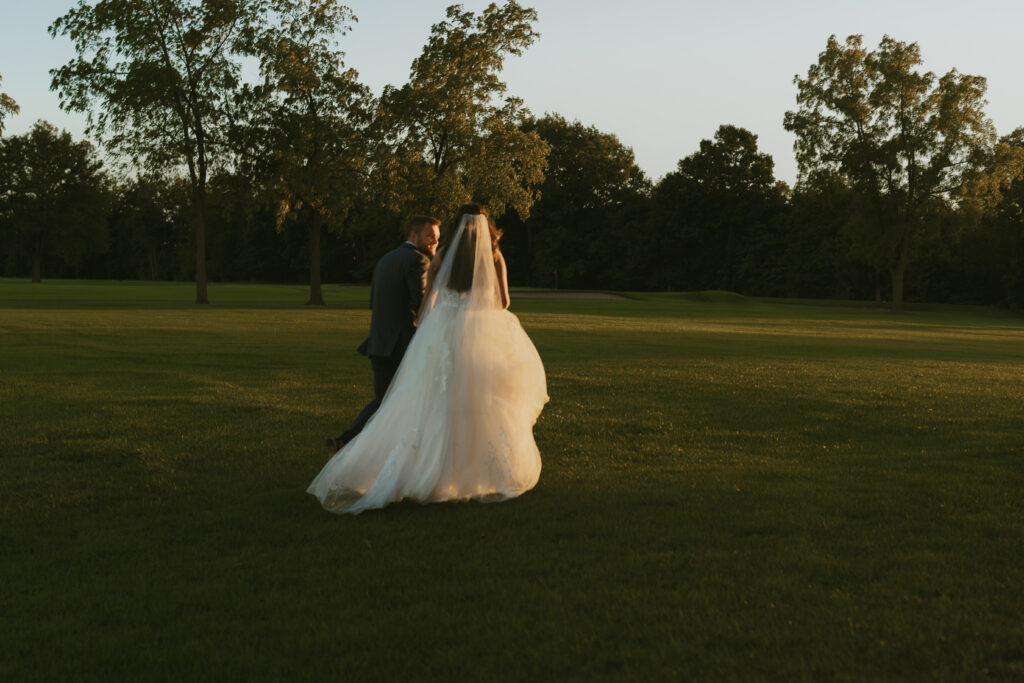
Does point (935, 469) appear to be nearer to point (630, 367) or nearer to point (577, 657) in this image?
point (577, 657)

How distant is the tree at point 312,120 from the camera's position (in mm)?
43375

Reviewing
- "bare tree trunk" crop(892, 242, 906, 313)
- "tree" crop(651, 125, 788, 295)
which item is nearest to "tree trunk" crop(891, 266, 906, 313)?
"bare tree trunk" crop(892, 242, 906, 313)

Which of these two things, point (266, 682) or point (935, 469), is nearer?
point (266, 682)

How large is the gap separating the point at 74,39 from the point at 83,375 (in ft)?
116

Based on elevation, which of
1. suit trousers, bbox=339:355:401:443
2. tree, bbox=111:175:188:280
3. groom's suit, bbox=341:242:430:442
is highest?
tree, bbox=111:175:188:280

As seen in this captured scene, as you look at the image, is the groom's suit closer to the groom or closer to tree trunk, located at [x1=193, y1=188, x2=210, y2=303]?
the groom

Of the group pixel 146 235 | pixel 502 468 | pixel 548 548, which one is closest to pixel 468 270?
pixel 502 468

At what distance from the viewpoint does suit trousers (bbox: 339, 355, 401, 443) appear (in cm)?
796

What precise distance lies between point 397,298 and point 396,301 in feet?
0.10

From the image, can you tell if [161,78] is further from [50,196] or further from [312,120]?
[50,196]

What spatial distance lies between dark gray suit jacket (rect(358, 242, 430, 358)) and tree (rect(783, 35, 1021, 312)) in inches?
2138

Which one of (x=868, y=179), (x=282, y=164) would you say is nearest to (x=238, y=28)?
(x=282, y=164)

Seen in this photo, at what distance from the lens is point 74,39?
1693 inches

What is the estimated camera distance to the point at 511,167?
44844mm
